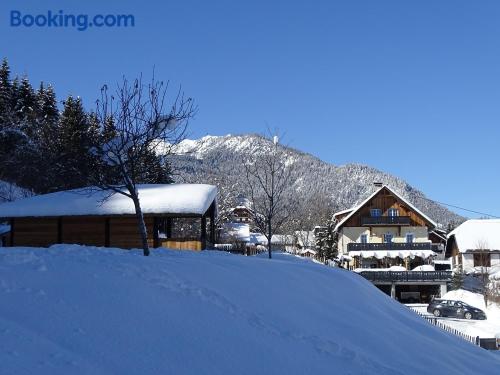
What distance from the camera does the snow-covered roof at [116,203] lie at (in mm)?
20375

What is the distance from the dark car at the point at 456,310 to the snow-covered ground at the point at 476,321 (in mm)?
453

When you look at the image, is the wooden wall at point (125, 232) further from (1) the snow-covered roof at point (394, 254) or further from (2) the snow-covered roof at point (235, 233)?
(2) the snow-covered roof at point (235, 233)

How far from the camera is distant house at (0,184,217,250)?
68.0 feet

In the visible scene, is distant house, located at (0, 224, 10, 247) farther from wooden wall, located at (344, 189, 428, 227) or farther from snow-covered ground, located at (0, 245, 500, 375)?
wooden wall, located at (344, 189, 428, 227)

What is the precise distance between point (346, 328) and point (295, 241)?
186ft

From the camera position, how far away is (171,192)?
21969mm

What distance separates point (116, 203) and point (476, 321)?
914 inches

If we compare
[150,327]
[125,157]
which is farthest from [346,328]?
[125,157]

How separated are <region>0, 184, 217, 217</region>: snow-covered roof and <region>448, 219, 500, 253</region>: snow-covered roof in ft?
115

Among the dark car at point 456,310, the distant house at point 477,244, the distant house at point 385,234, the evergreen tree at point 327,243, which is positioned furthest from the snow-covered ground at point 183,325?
the evergreen tree at point 327,243

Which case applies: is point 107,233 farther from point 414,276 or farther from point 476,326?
point 414,276

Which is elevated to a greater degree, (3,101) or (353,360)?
(3,101)

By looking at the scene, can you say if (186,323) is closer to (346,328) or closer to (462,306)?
(346,328)

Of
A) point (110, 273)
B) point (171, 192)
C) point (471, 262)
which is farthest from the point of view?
point (471, 262)
